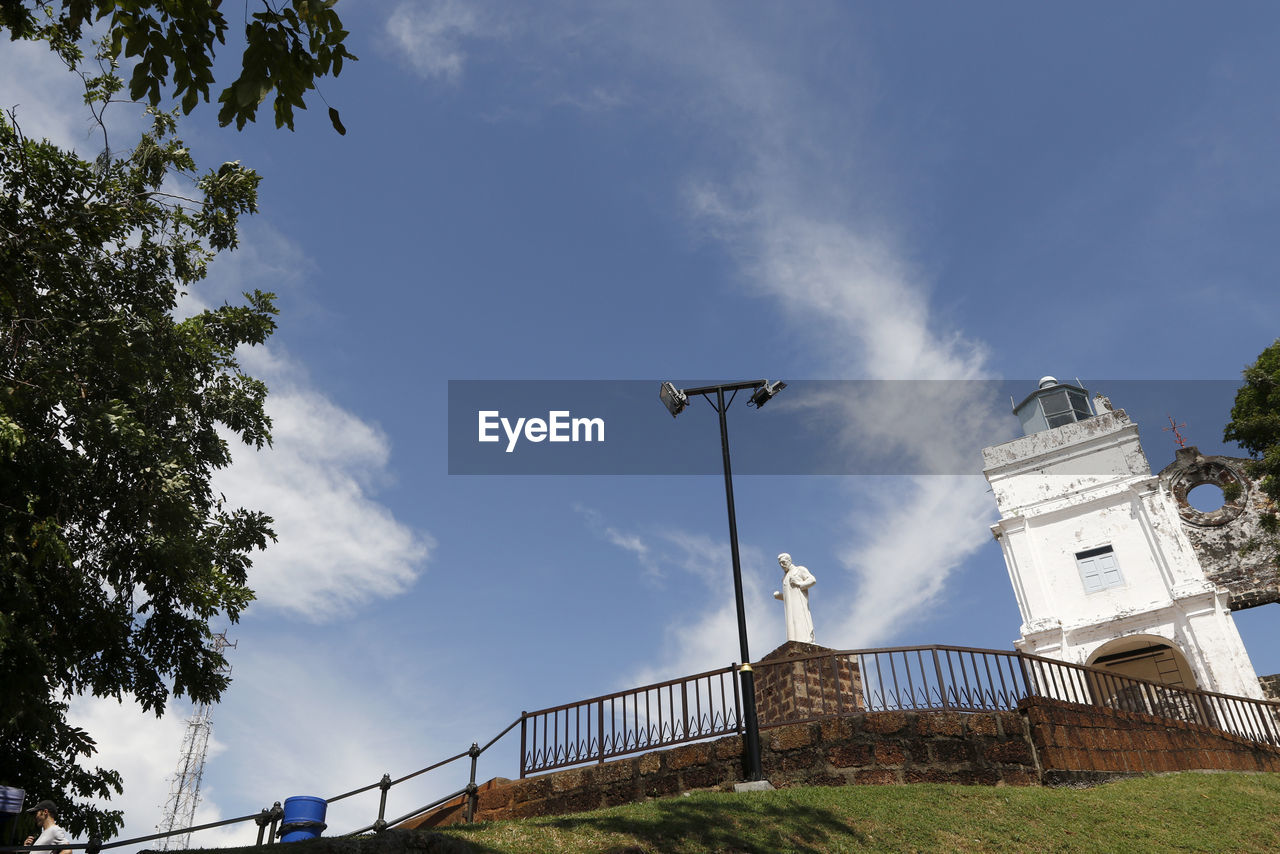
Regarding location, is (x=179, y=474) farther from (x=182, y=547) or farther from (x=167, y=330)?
(x=167, y=330)

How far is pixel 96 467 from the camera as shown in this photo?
34.1 ft

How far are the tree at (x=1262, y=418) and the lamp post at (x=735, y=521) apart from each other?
10.5 metres

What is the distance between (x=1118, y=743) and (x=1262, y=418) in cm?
886

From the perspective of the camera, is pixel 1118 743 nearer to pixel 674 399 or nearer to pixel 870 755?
pixel 870 755

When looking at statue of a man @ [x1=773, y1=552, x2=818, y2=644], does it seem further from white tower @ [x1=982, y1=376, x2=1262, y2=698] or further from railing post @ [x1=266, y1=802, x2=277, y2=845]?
white tower @ [x1=982, y1=376, x2=1262, y2=698]

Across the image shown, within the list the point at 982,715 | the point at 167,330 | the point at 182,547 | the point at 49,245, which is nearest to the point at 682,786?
the point at 982,715

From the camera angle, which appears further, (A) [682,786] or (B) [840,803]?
(A) [682,786]

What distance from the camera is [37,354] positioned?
31.0ft

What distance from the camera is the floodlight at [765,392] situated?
12039 millimetres

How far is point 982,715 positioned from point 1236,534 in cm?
1844

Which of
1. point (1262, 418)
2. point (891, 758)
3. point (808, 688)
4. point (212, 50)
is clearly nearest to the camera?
point (212, 50)

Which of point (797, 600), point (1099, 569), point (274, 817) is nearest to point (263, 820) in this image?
point (274, 817)

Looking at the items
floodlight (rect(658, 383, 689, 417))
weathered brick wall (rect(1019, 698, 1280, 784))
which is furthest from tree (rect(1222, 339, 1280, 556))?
floodlight (rect(658, 383, 689, 417))

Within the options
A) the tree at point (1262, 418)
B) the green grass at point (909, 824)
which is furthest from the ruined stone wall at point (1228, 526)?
the green grass at point (909, 824)
